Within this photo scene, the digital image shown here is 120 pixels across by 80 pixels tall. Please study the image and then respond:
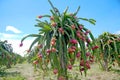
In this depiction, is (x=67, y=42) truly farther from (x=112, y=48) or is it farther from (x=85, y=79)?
(x=112, y=48)

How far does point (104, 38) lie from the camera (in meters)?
14.0

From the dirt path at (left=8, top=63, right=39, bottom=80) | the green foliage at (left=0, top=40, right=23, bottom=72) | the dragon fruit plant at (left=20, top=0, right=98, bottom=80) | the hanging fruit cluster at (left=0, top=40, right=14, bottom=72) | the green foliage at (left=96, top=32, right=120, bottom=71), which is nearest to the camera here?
the dragon fruit plant at (left=20, top=0, right=98, bottom=80)

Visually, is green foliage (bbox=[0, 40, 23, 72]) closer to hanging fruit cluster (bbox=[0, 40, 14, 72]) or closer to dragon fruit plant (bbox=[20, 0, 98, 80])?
hanging fruit cluster (bbox=[0, 40, 14, 72])

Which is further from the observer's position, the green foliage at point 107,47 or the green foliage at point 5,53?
the green foliage at point 107,47

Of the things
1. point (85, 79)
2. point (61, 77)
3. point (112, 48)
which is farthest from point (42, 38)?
point (112, 48)

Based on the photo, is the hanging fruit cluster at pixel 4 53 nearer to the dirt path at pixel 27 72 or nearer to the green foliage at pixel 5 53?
the green foliage at pixel 5 53

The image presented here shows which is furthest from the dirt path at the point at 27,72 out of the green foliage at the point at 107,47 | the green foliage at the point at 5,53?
the green foliage at the point at 107,47

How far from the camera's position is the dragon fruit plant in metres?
5.57

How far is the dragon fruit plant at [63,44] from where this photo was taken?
5.57 metres

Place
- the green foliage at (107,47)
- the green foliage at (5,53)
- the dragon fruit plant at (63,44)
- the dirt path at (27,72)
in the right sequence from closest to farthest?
the dragon fruit plant at (63,44) < the green foliage at (5,53) < the dirt path at (27,72) < the green foliage at (107,47)

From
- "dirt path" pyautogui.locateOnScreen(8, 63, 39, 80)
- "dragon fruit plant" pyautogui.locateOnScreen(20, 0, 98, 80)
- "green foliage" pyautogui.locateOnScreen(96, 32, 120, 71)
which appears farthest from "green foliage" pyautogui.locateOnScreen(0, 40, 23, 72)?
"green foliage" pyautogui.locateOnScreen(96, 32, 120, 71)

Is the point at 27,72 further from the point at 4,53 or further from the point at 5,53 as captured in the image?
the point at 5,53

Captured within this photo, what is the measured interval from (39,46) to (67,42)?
780 mm

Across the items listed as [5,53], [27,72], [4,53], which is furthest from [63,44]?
[27,72]
